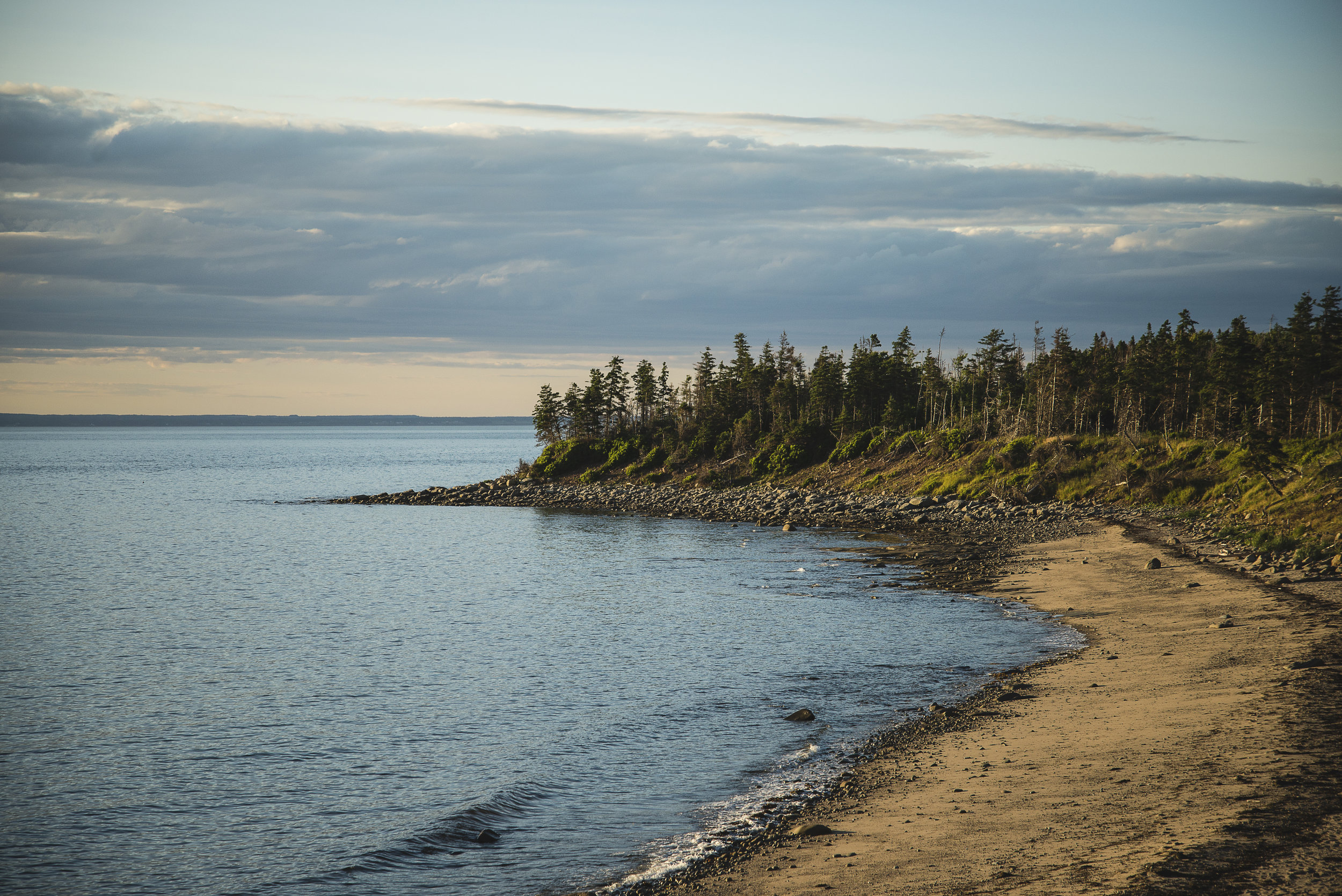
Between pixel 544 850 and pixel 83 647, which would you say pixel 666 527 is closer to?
pixel 83 647

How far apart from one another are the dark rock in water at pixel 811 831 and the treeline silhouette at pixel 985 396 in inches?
2318

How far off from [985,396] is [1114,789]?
94.6 metres

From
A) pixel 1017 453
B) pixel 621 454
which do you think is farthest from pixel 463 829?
pixel 621 454

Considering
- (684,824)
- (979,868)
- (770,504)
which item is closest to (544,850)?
(684,824)

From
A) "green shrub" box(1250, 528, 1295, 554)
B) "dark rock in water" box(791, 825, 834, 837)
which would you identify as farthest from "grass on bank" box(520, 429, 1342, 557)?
"dark rock in water" box(791, 825, 834, 837)

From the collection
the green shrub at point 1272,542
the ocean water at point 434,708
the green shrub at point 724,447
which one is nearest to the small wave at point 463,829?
the ocean water at point 434,708

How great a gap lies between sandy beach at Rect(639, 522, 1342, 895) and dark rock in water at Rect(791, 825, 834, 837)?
14cm

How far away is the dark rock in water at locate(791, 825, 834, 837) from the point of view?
14.4 metres

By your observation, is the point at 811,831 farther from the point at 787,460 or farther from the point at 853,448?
the point at 787,460

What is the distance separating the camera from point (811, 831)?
47.3 feet

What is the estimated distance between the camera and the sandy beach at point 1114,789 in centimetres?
1143

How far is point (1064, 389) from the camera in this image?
97.5m

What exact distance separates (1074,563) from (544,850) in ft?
123

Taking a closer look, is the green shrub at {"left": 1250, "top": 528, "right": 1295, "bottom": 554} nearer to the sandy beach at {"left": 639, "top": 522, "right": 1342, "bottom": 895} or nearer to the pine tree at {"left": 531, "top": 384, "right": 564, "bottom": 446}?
the sandy beach at {"left": 639, "top": 522, "right": 1342, "bottom": 895}
